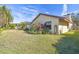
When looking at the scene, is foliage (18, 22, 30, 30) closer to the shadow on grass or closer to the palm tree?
the palm tree

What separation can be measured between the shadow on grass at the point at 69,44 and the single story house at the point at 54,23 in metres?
0.08

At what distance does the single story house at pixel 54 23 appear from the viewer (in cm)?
190

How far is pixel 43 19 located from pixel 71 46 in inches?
15.2

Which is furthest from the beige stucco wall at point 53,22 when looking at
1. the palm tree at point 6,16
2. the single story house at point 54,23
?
the palm tree at point 6,16

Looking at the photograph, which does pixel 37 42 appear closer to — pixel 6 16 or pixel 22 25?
pixel 22 25

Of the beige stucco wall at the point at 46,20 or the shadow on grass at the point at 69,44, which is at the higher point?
the beige stucco wall at the point at 46,20

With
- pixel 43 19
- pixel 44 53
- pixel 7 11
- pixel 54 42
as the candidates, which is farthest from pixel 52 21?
pixel 7 11

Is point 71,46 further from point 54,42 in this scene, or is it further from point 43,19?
point 43,19

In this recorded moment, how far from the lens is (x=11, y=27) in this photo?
192 centimetres

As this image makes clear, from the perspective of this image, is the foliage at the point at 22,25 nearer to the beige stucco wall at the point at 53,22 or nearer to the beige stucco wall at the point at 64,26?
the beige stucco wall at the point at 53,22

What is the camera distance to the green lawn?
1866mm

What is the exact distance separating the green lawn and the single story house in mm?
60

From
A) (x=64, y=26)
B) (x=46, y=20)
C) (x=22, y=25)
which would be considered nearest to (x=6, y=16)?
(x=22, y=25)

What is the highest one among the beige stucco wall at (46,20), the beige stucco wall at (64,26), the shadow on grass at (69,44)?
the beige stucco wall at (46,20)
